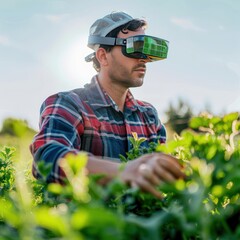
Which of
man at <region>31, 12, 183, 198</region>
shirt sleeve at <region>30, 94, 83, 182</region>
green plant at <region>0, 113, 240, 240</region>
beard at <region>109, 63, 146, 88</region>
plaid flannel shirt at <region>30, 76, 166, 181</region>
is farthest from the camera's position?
beard at <region>109, 63, 146, 88</region>

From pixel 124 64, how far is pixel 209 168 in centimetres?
288

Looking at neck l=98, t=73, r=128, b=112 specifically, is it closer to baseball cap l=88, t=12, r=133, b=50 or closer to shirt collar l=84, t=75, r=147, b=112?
shirt collar l=84, t=75, r=147, b=112

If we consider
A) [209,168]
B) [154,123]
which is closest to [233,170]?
[209,168]

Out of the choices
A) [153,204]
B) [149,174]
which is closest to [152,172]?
[149,174]

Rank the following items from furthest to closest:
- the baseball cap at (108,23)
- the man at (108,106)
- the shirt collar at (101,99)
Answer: the baseball cap at (108,23) → the shirt collar at (101,99) → the man at (108,106)

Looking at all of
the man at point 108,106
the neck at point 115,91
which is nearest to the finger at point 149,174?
the man at point 108,106

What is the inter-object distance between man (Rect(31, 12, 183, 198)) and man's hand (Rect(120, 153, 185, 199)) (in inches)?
29.7

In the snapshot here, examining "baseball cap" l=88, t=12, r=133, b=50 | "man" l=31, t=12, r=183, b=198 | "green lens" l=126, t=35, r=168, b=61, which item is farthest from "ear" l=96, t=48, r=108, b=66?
"green lens" l=126, t=35, r=168, b=61

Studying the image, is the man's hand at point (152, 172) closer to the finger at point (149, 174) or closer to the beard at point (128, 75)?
the finger at point (149, 174)

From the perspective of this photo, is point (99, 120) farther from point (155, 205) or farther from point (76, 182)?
point (76, 182)

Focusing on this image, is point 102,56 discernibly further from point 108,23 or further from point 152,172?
point 152,172

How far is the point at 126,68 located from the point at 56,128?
1.28m

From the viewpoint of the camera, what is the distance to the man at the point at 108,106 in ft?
8.70

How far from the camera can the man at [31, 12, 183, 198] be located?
265cm
